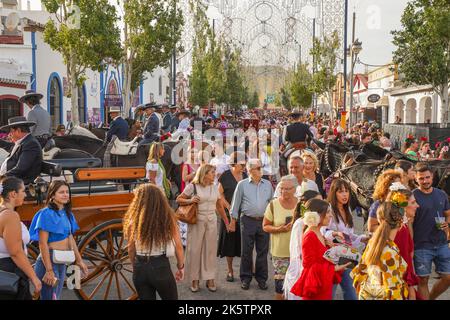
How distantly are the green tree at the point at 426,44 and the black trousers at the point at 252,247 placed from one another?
15.3 m

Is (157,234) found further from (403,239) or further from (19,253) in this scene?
(403,239)

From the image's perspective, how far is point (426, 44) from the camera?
67.2 feet

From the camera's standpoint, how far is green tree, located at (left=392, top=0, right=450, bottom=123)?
1984 cm

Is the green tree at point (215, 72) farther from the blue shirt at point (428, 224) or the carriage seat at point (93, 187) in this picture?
the blue shirt at point (428, 224)

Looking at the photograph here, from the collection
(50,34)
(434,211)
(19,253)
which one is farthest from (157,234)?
(50,34)

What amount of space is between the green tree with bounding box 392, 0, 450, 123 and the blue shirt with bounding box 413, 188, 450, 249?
15258mm

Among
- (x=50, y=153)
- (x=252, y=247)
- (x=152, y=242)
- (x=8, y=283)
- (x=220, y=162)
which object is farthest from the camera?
(x=220, y=162)

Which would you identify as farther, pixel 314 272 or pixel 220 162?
pixel 220 162

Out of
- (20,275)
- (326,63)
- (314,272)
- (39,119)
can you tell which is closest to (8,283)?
(20,275)

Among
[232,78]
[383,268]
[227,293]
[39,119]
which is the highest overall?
[232,78]

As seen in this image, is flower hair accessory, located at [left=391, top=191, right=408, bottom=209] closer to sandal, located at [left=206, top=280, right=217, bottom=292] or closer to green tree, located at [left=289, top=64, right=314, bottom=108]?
sandal, located at [left=206, top=280, right=217, bottom=292]

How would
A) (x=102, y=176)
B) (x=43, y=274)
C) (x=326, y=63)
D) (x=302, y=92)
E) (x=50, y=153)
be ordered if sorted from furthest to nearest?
(x=302, y=92), (x=326, y=63), (x=50, y=153), (x=102, y=176), (x=43, y=274)

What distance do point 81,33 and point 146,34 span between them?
15.7ft

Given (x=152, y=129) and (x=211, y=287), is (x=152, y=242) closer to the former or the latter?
(x=211, y=287)
